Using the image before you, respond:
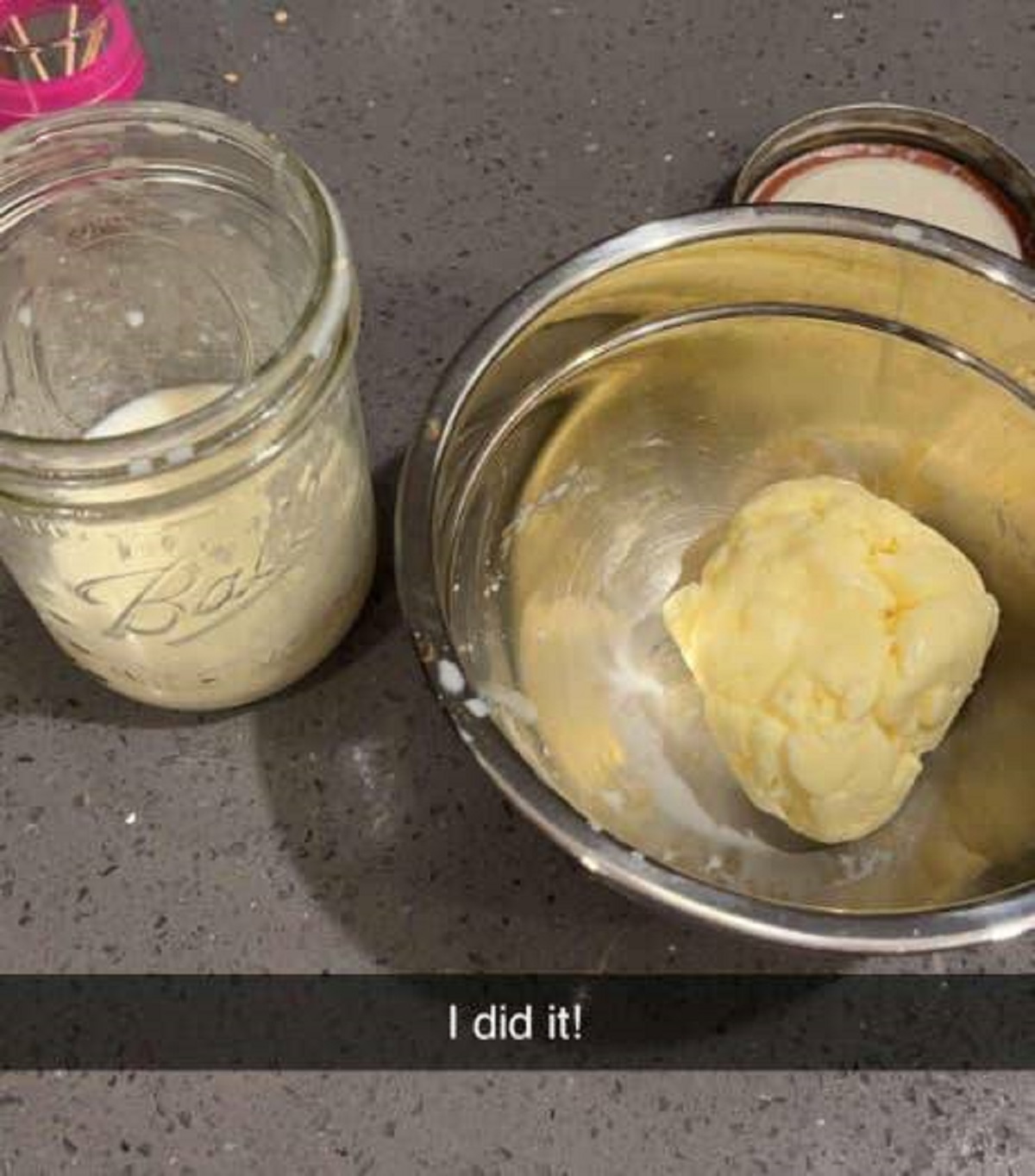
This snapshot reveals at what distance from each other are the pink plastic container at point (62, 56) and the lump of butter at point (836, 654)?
0.48m

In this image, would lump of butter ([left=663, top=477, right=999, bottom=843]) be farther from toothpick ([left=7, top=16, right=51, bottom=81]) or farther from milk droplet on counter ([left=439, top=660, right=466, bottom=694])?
toothpick ([left=7, top=16, right=51, bottom=81])

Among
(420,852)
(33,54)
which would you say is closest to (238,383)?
(420,852)

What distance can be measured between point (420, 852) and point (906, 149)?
1.72ft

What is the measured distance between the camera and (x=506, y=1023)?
604 mm

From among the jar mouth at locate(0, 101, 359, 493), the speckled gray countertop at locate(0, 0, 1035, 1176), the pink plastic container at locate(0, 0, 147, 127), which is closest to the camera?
the jar mouth at locate(0, 101, 359, 493)

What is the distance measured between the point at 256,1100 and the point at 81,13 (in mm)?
643

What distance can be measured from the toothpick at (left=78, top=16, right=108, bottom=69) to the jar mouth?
284 millimetres

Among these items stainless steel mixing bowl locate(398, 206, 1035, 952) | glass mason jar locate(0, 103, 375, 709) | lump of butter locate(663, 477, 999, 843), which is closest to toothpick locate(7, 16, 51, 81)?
glass mason jar locate(0, 103, 375, 709)

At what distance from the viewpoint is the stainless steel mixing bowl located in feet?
1.97

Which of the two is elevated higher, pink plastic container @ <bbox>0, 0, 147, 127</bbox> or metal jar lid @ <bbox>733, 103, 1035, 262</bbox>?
metal jar lid @ <bbox>733, 103, 1035, 262</bbox>

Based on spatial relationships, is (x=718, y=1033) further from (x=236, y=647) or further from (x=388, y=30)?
(x=388, y=30)

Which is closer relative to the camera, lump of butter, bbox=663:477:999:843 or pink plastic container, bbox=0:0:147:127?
lump of butter, bbox=663:477:999:843

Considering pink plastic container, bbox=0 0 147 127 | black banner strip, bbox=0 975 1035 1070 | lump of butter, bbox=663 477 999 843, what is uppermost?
pink plastic container, bbox=0 0 147 127

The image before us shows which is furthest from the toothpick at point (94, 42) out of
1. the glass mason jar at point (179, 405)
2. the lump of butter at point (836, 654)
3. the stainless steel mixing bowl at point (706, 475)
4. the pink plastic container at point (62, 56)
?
the lump of butter at point (836, 654)
